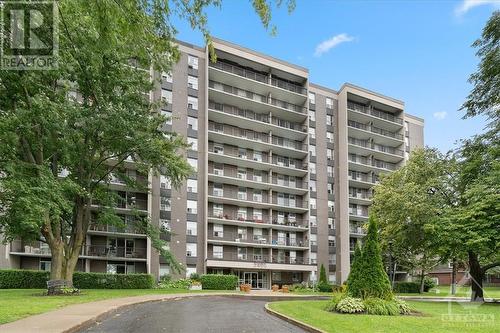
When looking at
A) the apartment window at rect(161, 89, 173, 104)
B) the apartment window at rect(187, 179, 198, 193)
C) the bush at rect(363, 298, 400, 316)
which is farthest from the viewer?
the apartment window at rect(161, 89, 173, 104)

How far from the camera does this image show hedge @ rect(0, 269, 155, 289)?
119 ft

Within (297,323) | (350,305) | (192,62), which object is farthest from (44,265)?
(297,323)

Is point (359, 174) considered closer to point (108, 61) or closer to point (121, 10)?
point (108, 61)

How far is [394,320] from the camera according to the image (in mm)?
13992

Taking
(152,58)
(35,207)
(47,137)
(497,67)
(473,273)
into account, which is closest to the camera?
(152,58)

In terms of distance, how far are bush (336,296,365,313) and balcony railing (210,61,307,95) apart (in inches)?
1636

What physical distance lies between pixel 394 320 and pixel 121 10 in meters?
12.0

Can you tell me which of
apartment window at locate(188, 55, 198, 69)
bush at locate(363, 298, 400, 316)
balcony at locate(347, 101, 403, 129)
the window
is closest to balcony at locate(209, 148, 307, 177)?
apartment window at locate(188, 55, 198, 69)

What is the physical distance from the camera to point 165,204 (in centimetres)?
4888

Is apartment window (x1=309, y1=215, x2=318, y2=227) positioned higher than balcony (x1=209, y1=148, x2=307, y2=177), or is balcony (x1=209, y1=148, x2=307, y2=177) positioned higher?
balcony (x1=209, y1=148, x2=307, y2=177)

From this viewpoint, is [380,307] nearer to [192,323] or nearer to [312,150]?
[192,323]

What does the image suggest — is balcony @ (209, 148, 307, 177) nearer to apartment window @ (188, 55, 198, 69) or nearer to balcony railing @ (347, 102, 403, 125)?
apartment window @ (188, 55, 198, 69)

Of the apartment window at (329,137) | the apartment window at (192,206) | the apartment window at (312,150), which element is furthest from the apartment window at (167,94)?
the apartment window at (329,137)

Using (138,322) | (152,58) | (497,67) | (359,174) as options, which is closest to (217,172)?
(359,174)
